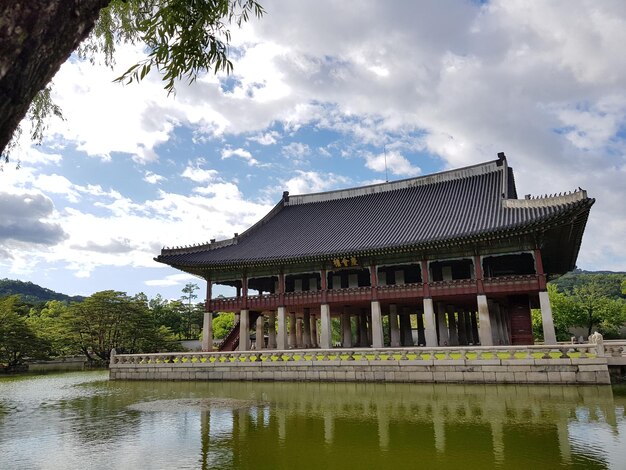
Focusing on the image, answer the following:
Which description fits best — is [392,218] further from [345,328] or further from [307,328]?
[307,328]

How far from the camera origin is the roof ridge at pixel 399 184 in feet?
121

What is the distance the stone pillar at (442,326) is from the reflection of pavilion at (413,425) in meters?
12.7

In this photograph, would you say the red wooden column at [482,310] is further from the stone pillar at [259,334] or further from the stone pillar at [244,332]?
the stone pillar at [259,334]

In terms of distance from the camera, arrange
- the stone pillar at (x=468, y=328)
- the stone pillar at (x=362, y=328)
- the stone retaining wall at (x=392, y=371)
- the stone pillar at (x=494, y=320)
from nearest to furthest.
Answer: the stone retaining wall at (x=392, y=371)
the stone pillar at (x=494, y=320)
the stone pillar at (x=468, y=328)
the stone pillar at (x=362, y=328)

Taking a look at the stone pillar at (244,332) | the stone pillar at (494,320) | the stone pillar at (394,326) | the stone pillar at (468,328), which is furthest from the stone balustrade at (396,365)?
the stone pillar at (468,328)

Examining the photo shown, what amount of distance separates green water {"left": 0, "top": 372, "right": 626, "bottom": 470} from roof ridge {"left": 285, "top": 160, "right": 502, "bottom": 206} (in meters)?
22.1

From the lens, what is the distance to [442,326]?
32.9 m

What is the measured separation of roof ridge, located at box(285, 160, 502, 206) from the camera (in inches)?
1457

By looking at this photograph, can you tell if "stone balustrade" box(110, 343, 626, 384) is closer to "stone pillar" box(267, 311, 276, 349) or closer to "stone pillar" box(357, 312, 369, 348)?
"stone pillar" box(267, 311, 276, 349)

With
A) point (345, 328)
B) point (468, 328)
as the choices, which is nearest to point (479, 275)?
point (345, 328)

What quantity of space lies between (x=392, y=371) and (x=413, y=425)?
1044 cm

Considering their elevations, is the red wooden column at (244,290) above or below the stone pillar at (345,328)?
above

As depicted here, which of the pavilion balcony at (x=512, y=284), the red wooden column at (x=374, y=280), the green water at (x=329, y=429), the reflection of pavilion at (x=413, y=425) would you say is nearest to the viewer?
the green water at (x=329, y=429)

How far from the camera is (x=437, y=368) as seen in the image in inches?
861
